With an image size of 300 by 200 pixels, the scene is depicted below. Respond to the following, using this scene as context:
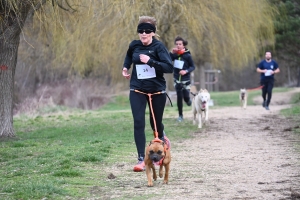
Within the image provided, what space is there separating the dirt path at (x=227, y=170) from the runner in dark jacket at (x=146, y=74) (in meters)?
0.70

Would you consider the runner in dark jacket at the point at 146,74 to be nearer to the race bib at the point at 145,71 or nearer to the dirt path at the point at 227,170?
the race bib at the point at 145,71

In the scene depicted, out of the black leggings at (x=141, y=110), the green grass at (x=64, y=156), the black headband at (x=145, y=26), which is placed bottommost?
the green grass at (x=64, y=156)

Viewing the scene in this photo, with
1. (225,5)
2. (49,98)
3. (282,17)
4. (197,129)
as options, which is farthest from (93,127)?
(282,17)

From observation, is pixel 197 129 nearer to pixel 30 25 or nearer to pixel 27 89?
pixel 30 25

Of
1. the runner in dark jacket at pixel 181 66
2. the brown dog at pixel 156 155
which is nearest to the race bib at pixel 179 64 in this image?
the runner in dark jacket at pixel 181 66

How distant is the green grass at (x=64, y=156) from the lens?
6933 mm

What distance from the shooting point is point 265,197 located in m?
6.41

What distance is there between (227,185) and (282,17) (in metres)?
22.0

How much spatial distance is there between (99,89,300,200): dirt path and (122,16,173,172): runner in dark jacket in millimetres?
701

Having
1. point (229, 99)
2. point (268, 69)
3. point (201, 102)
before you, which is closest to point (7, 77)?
point (201, 102)

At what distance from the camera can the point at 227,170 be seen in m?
8.57

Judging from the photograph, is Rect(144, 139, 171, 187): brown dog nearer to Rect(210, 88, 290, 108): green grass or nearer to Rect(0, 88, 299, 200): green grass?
Rect(0, 88, 299, 200): green grass

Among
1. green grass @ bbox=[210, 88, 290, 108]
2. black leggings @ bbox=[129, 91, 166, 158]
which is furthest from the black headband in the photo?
green grass @ bbox=[210, 88, 290, 108]

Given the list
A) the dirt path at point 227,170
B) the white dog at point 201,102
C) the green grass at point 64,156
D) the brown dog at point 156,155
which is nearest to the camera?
the dirt path at point 227,170
